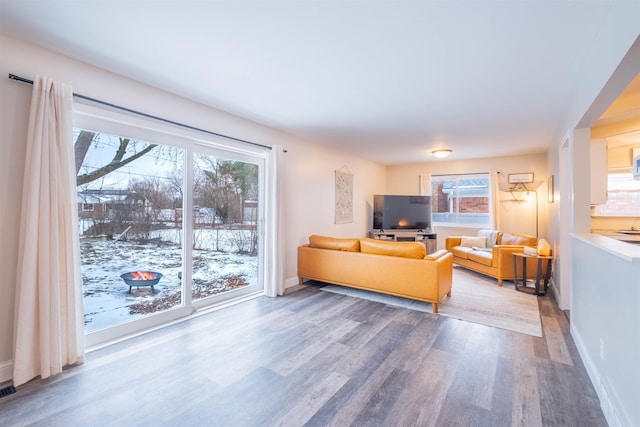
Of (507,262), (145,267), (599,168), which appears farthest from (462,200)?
(145,267)

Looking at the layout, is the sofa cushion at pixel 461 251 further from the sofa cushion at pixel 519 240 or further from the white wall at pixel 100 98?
the white wall at pixel 100 98

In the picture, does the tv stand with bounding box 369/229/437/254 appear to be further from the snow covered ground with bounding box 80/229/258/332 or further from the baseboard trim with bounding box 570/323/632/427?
the baseboard trim with bounding box 570/323/632/427

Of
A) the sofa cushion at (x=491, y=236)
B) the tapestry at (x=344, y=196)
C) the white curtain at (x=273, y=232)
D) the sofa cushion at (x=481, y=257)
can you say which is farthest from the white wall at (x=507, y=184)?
the white curtain at (x=273, y=232)

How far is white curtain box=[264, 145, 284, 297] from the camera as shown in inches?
156

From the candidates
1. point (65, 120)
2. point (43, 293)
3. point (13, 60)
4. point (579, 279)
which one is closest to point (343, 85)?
point (65, 120)

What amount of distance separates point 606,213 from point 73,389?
647 centimetres

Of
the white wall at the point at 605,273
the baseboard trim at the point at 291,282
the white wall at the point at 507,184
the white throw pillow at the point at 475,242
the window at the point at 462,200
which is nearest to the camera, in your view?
the white wall at the point at 605,273

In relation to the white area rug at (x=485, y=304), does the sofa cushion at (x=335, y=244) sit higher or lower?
higher

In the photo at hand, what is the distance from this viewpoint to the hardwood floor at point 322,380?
65.2 inches

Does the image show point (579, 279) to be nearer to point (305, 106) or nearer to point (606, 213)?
point (606, 213)

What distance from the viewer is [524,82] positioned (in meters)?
2.60

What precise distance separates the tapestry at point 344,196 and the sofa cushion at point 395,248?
5.65 ft

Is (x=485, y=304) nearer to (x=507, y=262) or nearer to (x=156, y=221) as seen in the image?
(x=507, y=262)

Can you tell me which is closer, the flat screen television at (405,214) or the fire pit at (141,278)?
the fire pit at (141,278)
